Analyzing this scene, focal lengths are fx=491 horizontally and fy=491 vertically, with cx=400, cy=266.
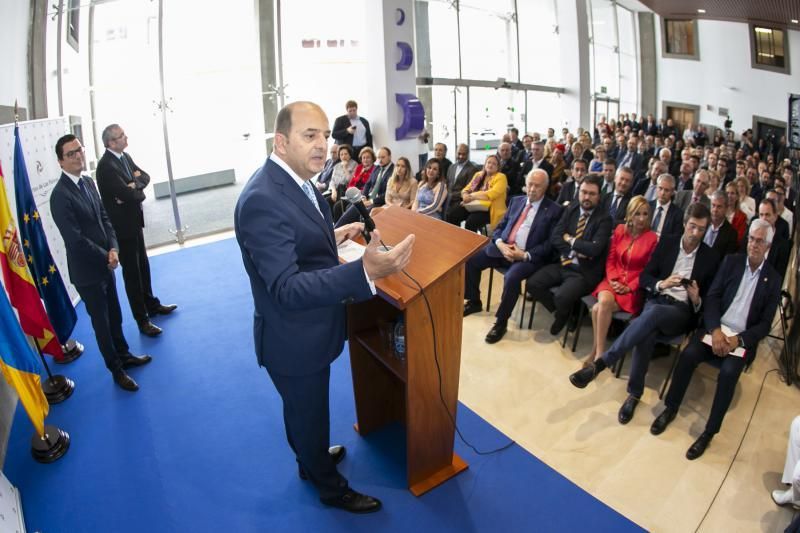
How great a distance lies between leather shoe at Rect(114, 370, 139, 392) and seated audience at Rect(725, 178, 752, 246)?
5.12 meters

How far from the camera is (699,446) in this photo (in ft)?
9.20

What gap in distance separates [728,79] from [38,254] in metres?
14.1

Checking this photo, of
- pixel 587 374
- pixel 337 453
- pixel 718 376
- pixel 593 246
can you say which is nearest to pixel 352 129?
pixel 593 246

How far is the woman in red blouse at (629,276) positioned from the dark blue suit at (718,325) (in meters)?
0.48

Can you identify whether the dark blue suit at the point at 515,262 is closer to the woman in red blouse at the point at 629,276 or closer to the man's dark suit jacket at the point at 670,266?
the woman in red blouse at the point at 629,276

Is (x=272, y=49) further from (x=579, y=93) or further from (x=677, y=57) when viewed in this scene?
(x=677, y=57)

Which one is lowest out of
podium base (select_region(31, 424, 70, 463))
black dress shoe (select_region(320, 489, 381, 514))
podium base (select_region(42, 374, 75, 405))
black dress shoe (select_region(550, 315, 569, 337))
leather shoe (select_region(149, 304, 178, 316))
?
black dress shoe (select_region(320, 489, 381, 514))

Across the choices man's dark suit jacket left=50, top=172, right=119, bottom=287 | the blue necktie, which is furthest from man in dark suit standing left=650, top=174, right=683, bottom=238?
man's dark suit jacket left=50, top=172, right=119, bottom=287

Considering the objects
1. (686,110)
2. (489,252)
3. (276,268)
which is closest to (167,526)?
(276,268)

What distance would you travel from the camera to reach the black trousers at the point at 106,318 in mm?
3355

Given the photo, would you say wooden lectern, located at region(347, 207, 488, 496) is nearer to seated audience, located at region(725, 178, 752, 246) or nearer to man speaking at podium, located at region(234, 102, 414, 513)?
man speaking at podium, located at region(234, 102, 414, 513)

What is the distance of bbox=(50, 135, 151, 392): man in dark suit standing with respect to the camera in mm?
3170

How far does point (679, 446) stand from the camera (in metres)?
2.87

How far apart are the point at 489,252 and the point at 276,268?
3.16m
